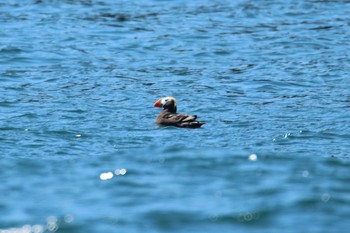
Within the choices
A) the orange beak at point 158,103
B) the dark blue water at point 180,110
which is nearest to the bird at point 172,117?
the orange beak at point 158,103

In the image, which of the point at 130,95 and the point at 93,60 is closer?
the point at 130,95

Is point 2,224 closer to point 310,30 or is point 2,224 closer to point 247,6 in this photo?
point 310,30

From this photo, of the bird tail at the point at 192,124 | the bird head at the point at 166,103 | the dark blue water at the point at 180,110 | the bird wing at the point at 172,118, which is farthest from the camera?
the bird head at the point at 166,103

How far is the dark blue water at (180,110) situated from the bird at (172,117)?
0.51 feet

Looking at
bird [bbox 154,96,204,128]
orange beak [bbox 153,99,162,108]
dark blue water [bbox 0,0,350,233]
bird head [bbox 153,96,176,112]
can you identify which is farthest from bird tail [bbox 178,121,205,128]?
orange beak [bbox 153,99,162,108]

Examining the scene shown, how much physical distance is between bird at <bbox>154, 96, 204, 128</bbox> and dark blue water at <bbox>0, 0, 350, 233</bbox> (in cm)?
16

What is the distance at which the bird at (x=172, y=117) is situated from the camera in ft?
50.2

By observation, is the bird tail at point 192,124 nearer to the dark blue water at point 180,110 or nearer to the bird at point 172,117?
the bird at point 172,117

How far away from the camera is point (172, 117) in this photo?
15688 millimetres

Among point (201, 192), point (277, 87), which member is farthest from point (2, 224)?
point (277, 87)

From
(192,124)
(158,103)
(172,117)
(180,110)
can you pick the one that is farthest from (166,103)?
(192,124)

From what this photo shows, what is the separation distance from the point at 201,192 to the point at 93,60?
34.9 ft

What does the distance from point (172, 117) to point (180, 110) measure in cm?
153

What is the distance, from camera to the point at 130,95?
17891 mm
